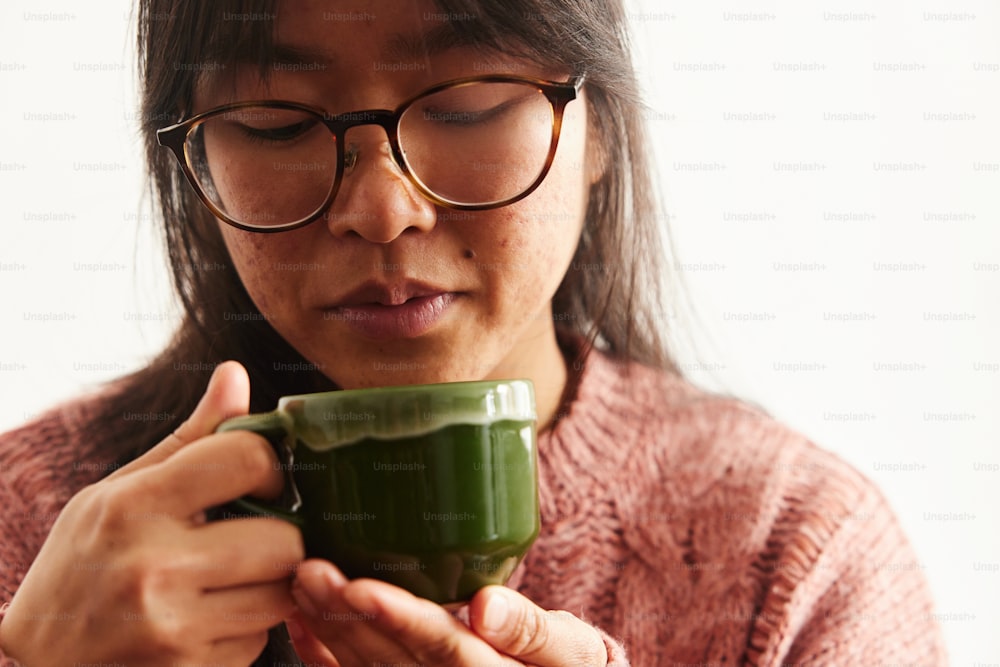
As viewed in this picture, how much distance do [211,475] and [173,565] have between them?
0.08 meters

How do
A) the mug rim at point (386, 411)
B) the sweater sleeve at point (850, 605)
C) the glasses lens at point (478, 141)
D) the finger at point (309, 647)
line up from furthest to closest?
the sweater sleeve at point (850, 605)
the glasses lens at point (478, 141)
the finger at point (309, 647)
the mug rim at point (386, 411)

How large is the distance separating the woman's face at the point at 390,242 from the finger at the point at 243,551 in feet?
1.11

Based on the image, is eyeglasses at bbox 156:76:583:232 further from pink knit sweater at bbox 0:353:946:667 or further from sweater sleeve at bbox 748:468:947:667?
sweater sleeve at bbox 748:468:947:667

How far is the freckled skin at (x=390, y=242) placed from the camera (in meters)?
0.87

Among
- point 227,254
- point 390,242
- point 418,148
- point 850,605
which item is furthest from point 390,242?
point 850,605

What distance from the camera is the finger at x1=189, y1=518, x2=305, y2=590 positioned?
625mm

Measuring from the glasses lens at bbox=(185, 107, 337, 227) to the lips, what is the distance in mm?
107

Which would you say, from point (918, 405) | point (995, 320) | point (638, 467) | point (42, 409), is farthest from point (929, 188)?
point (42, 409)

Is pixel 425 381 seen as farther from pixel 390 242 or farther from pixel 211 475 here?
pixel 211 475

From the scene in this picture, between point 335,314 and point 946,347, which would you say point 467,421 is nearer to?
point 335,314

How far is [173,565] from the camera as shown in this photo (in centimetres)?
64

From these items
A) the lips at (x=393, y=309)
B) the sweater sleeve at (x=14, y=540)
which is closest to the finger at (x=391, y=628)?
the lips at (x=393, y=309)

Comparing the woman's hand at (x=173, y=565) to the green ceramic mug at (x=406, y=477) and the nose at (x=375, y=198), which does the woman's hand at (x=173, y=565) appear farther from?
the nose at (x=375, y=198)

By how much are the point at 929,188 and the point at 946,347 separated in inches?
10.0
